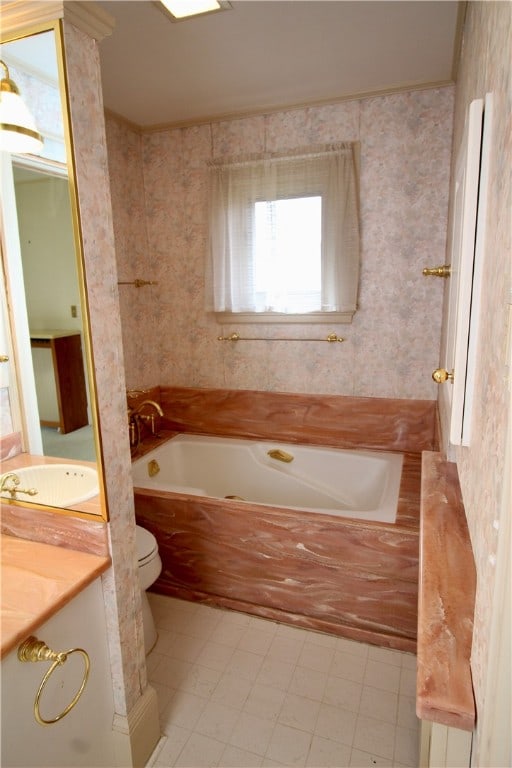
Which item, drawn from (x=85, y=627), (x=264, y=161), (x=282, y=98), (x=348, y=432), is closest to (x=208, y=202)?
(x=264, y=161)

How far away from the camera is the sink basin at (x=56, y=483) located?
141 centimetres

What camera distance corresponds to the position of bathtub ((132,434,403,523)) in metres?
2.72

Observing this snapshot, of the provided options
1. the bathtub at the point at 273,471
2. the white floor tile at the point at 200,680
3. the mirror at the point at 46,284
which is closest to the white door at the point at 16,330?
the mirror at the point at 46,284

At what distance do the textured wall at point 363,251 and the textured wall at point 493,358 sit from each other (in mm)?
1553

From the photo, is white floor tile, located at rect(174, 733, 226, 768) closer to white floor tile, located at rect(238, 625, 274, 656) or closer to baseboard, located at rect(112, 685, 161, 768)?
baseboard, located at rect(112, 685, 161, 768)

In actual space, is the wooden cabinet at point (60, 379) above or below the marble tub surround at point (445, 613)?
above

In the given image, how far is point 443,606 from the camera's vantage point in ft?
2.97

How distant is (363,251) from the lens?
8.97 feet

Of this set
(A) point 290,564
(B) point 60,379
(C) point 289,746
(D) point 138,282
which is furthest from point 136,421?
(C) point 289,746

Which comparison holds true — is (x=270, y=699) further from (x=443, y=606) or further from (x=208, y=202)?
(x=208, y=202)

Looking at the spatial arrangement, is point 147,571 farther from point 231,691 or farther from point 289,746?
point 289,746

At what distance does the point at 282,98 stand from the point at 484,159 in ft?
6.87

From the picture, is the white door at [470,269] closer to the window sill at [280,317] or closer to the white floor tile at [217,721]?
the white floor tile at [217,721]

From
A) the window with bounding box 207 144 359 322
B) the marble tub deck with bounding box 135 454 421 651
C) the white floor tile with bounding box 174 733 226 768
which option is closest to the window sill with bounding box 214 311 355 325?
the window with bounding box 207 144 359 322
